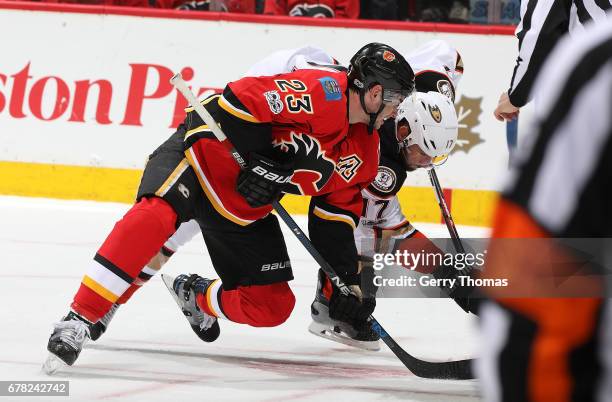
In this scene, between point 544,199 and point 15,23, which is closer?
point 544,199

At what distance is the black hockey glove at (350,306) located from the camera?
3.08 meters

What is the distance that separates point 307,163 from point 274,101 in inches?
8.5

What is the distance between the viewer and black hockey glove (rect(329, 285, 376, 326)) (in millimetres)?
3084

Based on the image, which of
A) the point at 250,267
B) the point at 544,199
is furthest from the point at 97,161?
the point at 544,199

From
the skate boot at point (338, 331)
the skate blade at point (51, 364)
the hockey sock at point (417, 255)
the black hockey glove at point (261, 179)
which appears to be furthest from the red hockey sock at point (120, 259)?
the hockey sock at point (417, 255)

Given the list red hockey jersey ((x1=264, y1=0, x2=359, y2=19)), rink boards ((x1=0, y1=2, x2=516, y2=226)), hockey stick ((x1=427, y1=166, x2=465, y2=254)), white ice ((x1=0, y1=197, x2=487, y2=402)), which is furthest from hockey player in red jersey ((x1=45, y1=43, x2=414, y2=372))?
red hockey jersey ((x1=264, y1=0, x2=359, y2=19))

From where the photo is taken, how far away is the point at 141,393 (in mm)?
A: 2730

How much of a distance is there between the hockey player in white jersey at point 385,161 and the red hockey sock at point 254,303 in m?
0.23

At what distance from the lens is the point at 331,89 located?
294cm

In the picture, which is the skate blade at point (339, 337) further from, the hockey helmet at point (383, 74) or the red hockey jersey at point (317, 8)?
the red hockey jersey at point (317, 8)

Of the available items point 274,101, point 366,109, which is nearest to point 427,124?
point 366,109

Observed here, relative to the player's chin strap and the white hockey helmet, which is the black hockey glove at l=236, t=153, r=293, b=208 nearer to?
the player's chin strap

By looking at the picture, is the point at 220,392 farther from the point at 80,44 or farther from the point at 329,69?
the point at 80,44

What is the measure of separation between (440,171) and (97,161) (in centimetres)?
162
